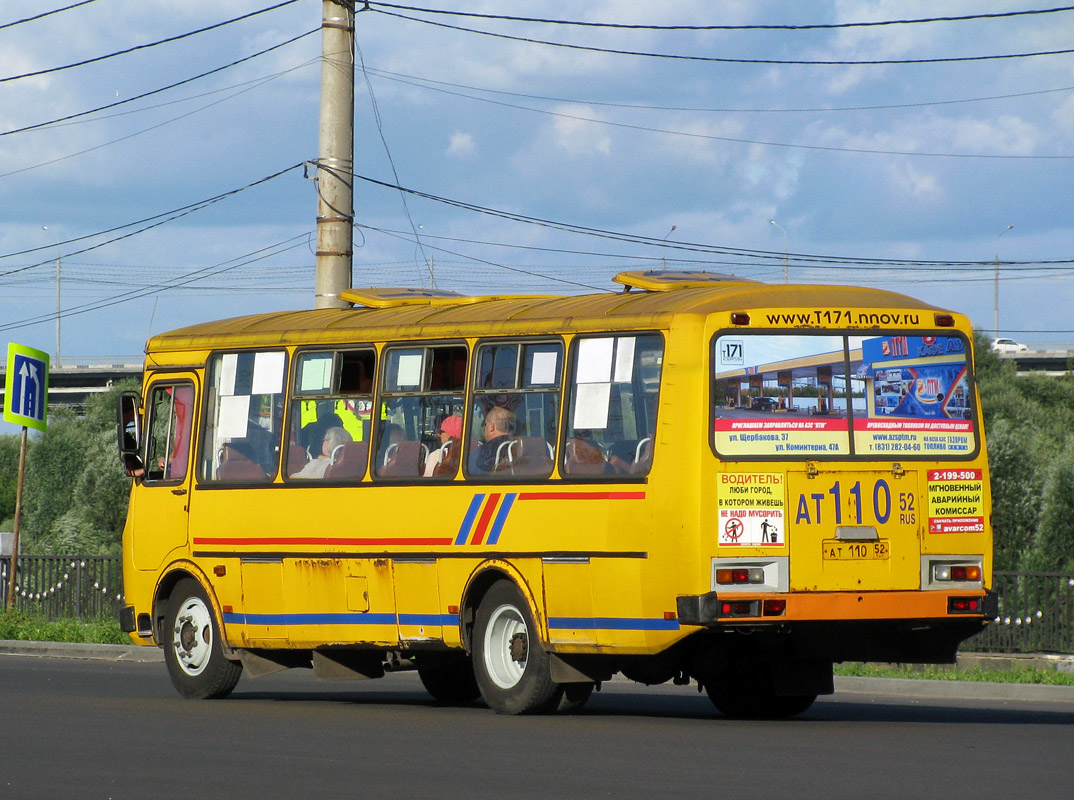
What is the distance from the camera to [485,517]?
45.0ft

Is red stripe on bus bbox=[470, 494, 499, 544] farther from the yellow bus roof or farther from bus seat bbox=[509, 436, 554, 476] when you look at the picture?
Answer: the yellow bus roof

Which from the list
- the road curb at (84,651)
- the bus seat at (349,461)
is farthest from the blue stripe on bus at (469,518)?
the road curb at (84,651)

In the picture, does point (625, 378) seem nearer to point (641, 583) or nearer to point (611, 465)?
point (611, 465)

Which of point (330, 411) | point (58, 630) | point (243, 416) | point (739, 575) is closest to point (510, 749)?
point (739, 575)

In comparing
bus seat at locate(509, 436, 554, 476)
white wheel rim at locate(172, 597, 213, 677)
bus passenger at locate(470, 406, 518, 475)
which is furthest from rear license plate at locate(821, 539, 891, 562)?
white wheel rim at locate(172, 597, 213, 677)

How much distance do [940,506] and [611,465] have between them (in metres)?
2.24

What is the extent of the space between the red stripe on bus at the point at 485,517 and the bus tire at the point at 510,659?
1.17 feet

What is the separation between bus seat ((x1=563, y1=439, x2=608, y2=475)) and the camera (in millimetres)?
13078

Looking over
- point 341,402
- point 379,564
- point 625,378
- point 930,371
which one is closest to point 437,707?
point 379,564

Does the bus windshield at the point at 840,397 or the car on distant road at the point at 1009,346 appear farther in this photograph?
the car on distant road at the point at 1009,346

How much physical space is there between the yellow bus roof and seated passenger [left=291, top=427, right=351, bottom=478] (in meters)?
0.74

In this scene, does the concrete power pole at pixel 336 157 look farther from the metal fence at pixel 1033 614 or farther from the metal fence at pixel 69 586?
the metal fence at pixel 1033 614

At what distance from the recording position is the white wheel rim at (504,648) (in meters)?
13.7

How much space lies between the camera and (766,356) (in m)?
12.9
